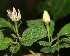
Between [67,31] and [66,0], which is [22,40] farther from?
[66,0]

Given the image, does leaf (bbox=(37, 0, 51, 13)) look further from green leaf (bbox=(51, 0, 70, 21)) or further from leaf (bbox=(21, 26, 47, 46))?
leaf (bbox=(21, 26, 47, 46))

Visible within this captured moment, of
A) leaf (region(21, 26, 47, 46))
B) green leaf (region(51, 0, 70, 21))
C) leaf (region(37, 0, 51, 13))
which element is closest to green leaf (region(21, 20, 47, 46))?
leaf (region(21, 26, 47, 46))

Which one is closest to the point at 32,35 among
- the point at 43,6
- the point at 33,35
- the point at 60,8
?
the point at 33,35

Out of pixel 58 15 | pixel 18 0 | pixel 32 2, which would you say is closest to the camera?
pixel 58 15

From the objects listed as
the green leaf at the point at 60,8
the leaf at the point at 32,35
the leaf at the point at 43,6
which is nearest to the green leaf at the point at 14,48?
the leaf at the point at 32,35

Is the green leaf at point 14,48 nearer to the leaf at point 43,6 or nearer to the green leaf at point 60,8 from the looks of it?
the green leaf at point 60,8

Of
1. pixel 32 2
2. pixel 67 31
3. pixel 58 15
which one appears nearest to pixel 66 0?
pixel 58 15
